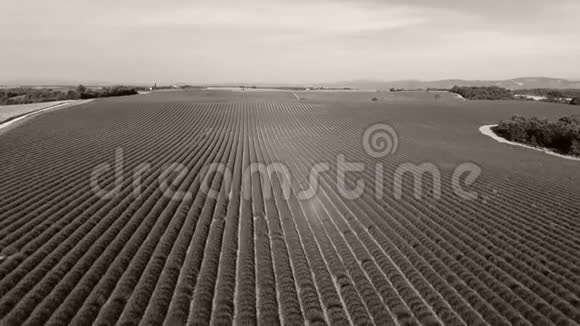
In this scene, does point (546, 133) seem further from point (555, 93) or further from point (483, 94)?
point (555, 93)

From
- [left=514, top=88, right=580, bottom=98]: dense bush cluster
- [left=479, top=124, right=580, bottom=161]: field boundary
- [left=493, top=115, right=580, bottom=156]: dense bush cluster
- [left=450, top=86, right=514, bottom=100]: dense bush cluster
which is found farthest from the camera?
[left=514, top=88, right=580, bottom=98]: dense bush cluster

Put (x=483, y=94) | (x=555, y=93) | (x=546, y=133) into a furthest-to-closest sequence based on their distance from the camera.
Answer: (x=555, y=93)
(x=483, y=94)
(x=546, y=133)

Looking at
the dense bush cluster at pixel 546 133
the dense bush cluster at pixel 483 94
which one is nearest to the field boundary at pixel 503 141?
the dense bush cluster at pixel 546 133

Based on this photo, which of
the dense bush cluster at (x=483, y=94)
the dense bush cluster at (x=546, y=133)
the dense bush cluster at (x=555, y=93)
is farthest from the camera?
the dense bush cluster at (x=555, y=93)

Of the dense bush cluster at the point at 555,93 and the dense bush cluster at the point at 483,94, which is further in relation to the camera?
the dense bush cluster at the point at 555,93

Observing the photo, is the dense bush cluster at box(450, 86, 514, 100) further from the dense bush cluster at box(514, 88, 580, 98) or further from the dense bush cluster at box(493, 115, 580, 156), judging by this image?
the dense bush cluster at box(493, 115, 580, 156)

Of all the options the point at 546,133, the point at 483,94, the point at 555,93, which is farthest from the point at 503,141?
the point at 555,93

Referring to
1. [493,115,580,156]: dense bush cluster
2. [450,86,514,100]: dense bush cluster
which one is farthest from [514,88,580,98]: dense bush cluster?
[493,115,580,156]: dense bush cluster

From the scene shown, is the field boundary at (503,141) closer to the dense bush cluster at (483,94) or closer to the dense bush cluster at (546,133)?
the dense bush cluster at (546,133)

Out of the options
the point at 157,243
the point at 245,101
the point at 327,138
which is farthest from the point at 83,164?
the point at 245,101
